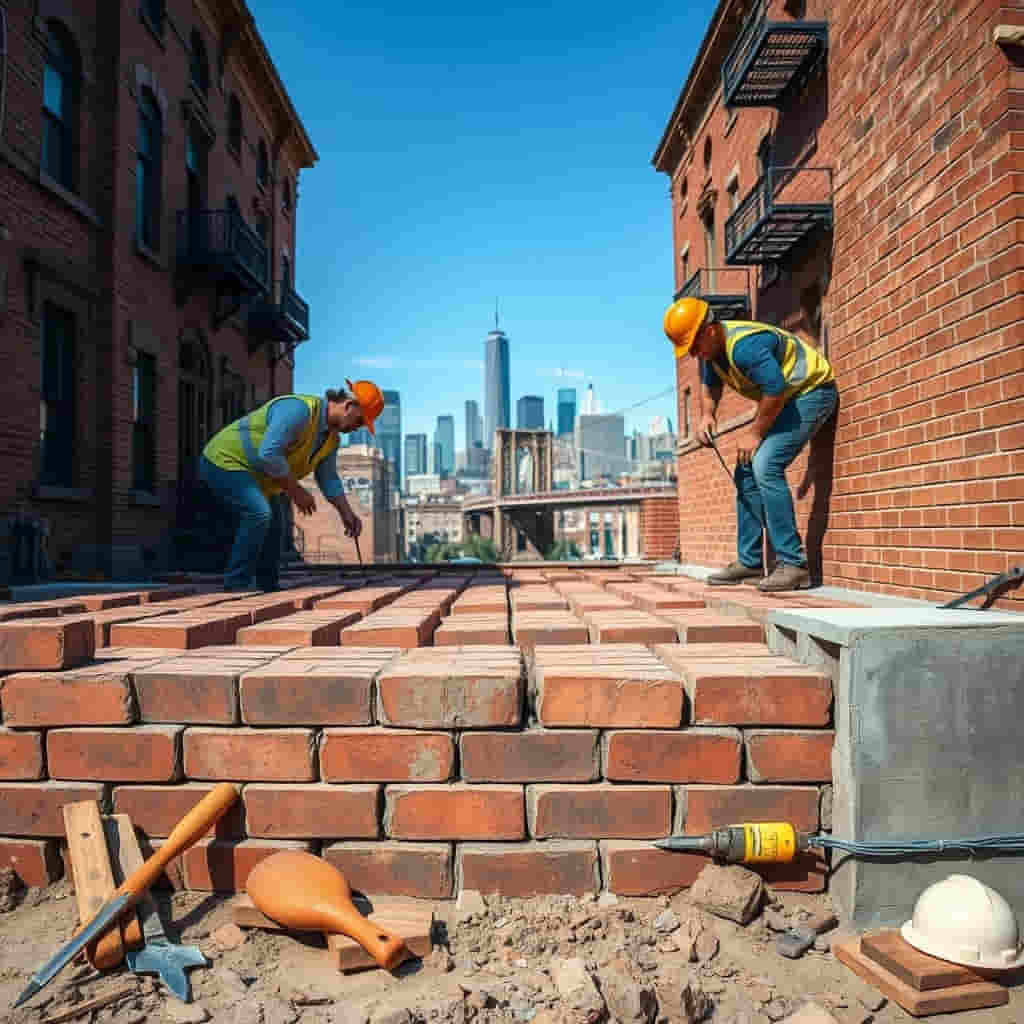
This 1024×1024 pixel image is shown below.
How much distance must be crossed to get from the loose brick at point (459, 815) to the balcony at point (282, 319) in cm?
1524

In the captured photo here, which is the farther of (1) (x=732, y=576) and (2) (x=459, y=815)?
(1) (x=732, y=576)

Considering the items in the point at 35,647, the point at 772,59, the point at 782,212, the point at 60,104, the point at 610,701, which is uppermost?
the point at 60,104

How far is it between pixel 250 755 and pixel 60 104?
969 centimetres

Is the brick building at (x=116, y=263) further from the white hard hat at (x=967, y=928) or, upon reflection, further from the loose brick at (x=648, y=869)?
the white hard hat at (x=967, y=928)

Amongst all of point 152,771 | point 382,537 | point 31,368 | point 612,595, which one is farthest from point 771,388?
point 382,537

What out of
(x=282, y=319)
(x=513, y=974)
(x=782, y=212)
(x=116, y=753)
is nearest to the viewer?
(x=513, y=974)

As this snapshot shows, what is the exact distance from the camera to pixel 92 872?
79.0 inches

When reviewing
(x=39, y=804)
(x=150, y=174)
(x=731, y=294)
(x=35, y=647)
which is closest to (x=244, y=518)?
(x=35, y=647)

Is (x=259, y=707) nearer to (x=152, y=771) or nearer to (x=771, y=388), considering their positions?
(x=152, y=771)

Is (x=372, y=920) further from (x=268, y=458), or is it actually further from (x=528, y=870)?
(x=268, y=458)

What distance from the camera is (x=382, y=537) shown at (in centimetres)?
5447

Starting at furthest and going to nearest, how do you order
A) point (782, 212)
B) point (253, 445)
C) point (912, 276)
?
1. point (782, 212)
2. point (253, 445)
3. point (912, 276)

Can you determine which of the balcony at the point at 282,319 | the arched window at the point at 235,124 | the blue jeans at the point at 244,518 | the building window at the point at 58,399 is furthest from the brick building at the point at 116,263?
the blue jeans at the point at 244,518

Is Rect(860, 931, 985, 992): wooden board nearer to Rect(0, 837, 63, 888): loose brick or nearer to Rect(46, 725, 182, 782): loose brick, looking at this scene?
Rect(46, 725, 182, 782): loose brick
